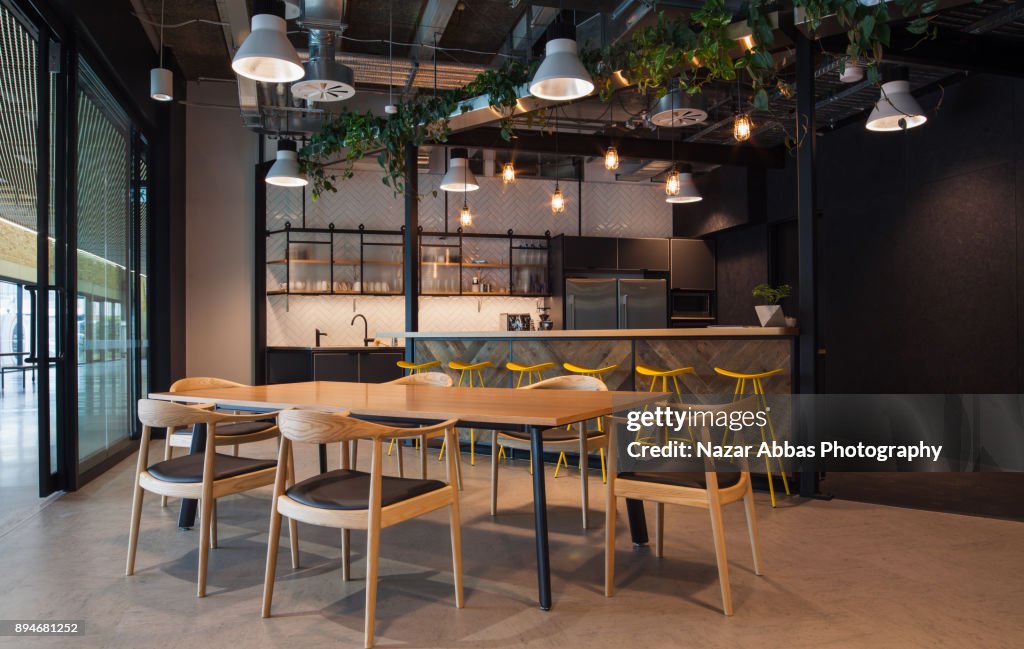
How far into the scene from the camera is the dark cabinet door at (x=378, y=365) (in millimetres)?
8500

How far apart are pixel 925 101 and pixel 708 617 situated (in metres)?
5.81

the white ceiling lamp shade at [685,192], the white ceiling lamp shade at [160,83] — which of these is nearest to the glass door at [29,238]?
the white ceiling lamp shade at [160,83]

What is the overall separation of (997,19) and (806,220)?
6.97ft

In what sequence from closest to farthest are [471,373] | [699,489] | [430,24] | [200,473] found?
[699,489] → [200,473] → [430,24] → [471,373]

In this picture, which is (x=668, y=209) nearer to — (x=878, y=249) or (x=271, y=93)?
(x=878, y=249)

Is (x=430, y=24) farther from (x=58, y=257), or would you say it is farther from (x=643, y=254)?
(x=643, y=254)

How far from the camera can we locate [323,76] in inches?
197

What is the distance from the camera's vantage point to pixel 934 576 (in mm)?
2945

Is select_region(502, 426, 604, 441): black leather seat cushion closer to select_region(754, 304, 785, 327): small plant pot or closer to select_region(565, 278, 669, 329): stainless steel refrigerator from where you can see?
select_region(754, 304, 785, 327): small plant pot

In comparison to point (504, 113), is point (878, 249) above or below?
below

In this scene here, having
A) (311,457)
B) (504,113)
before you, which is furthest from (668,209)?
(311,457)

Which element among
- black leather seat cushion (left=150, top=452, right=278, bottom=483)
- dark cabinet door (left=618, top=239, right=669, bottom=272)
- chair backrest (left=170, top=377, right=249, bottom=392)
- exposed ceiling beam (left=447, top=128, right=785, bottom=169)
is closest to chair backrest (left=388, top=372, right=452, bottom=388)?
chair backrest (left=170, top=377, right=249, bottom=392)

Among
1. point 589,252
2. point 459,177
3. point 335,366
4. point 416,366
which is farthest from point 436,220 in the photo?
point 416,366

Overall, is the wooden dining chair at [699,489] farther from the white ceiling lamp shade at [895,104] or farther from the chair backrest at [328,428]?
the white ceiling lamp shade at [895,104]
